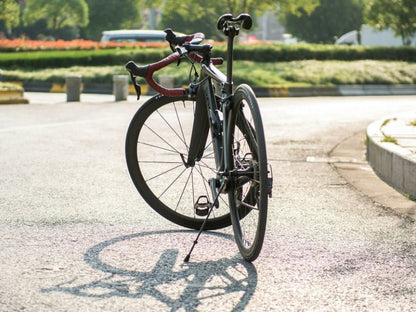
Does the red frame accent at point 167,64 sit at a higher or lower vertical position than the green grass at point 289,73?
higher

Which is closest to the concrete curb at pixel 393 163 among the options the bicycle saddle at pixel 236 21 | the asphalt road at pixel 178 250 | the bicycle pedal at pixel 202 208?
the asphalt road at pixel 178 250

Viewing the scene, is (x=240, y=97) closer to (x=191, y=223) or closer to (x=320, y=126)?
(x=191, y=223)

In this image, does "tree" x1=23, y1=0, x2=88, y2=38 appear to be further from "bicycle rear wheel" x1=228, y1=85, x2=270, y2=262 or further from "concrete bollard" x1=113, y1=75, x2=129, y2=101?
"bicycle rear wheel" x1=228, y1=85, x2=270, y2=262

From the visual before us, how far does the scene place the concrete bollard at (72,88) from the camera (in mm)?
18625

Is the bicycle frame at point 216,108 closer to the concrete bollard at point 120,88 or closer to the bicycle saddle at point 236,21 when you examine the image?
the bicycle saddle at point 236,21

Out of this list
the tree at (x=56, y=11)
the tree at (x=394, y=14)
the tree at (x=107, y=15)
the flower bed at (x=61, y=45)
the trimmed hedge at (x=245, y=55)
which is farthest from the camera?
the tree at (x=107, y=15)

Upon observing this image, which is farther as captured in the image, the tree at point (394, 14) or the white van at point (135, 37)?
the white van at point (135, 37)

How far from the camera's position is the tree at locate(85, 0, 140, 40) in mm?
66875

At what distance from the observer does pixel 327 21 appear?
202ft

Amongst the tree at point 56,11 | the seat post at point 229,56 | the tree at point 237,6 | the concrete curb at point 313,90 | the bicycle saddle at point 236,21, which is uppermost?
the bicycle saddle at point 236,21

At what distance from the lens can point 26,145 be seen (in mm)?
9719

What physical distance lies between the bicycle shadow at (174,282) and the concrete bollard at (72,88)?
14.4m

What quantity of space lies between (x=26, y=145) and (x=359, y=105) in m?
8.73

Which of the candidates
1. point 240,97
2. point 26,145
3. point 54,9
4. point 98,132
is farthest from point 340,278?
point 54,9
